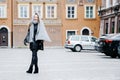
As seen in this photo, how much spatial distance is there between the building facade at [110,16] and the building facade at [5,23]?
40.6ft

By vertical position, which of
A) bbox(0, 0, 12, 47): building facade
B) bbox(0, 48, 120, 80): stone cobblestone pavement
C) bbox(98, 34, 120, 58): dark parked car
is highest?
bbox(0, 0, 12, 47): building facade

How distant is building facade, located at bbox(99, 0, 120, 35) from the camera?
38.1 metres

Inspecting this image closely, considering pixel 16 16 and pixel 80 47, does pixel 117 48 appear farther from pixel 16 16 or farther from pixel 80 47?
pixel 16 16

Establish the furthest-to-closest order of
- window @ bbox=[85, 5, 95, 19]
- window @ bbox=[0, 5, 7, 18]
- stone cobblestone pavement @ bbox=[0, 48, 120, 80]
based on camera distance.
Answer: window @ bbox=[85, 5, 95, 19], window @ bbox=[0, 5, 7, 18], stone cobblestone pavement @ bbox=[0, 48, 120, 80]

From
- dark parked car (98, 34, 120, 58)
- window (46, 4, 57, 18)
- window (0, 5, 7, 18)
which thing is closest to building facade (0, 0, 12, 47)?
window (0, 5, 7, 18)

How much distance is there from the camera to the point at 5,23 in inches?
1945

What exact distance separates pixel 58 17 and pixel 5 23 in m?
7.14

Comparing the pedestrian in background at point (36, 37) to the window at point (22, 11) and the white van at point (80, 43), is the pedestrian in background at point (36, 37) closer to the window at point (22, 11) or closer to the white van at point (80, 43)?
the white van at point (80, 43)

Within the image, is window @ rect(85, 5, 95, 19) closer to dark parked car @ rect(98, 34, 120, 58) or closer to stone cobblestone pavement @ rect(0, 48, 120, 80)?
dark parked car @ rect(98, 34, 120, 58)

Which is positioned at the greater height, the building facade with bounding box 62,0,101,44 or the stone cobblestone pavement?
the building facade with bounding box 62,0,101,44

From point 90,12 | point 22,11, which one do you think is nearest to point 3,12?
point 22,11

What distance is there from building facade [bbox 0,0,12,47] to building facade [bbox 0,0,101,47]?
134mm

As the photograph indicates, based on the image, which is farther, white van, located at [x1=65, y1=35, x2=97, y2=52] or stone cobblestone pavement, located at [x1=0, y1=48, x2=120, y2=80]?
white van, located at [x1=65, y1=35, x2=97, y2=52]

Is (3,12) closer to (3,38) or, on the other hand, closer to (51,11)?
(3,38)
